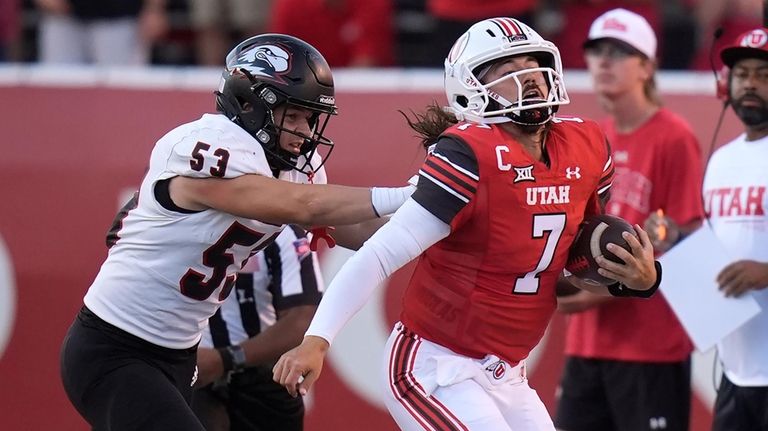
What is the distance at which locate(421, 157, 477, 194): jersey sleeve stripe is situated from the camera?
3.74 meters

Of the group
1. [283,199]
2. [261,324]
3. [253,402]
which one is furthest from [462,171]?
[253,402]

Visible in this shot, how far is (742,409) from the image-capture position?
500 centimetres

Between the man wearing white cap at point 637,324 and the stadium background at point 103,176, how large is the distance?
31.1 inches

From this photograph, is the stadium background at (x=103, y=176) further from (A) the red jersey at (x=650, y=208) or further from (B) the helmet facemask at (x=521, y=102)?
(B) the helmet facemask at (x=521, y=102)

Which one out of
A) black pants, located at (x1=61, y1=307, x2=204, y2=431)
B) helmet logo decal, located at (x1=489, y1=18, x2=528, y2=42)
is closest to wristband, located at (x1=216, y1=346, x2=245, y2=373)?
black pants, located at (x1=61, y1=307, x2=204, y2=431)

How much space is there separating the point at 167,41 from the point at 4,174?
85.0 inches

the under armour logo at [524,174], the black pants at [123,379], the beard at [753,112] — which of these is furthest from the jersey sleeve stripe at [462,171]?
the beard at [753,112]

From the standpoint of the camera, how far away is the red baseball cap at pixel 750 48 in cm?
500

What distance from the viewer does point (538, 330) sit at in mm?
4078

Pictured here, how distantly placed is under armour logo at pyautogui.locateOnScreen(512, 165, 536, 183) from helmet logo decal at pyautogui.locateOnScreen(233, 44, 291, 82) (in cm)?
83

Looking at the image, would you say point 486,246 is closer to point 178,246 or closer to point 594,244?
point 594,244

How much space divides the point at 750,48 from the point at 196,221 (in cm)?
217

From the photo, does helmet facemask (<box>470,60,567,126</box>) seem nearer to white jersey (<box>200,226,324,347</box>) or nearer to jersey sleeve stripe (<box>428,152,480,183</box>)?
jersey sleeve stripe (<box>428,152,480,183</box>)

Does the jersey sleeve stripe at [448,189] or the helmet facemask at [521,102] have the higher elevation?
the helmet facemask at [521,102]
